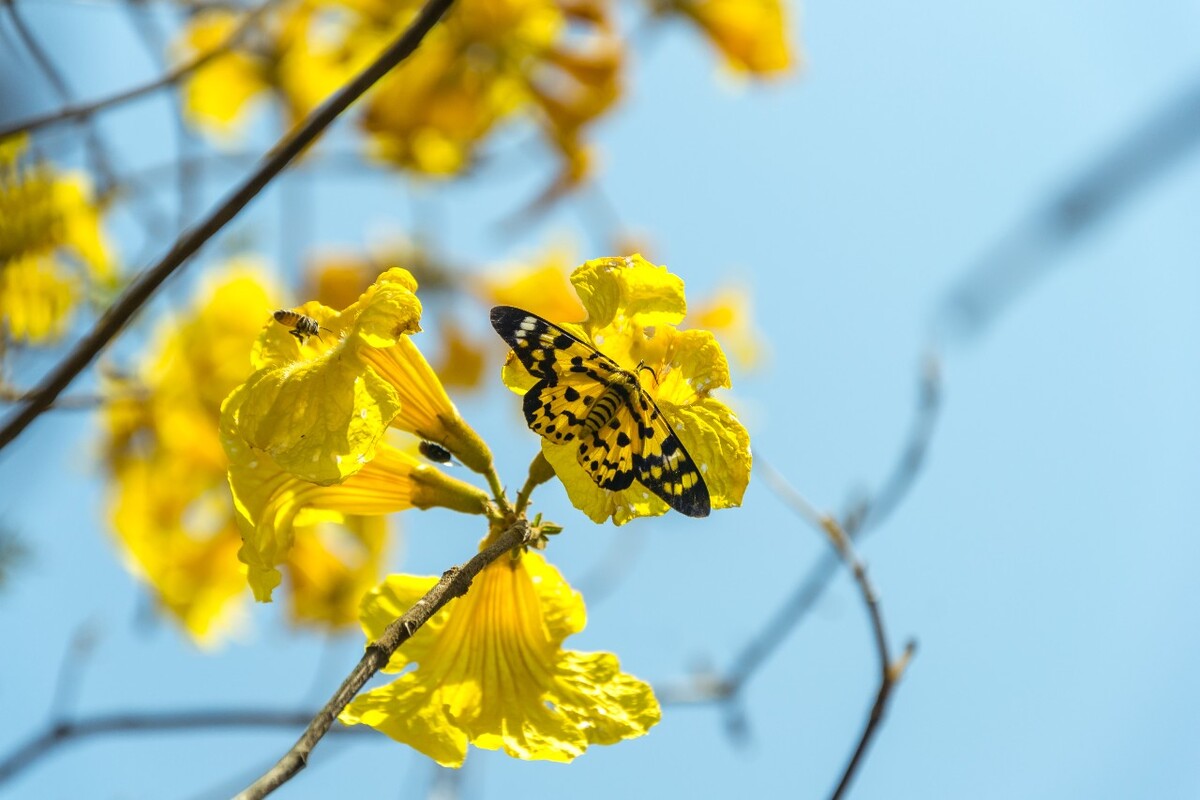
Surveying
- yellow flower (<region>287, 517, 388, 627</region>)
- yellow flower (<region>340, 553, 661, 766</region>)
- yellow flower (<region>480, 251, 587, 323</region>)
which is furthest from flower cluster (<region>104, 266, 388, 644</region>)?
yellow flower (<region>340, 553, 661, 766</region>)

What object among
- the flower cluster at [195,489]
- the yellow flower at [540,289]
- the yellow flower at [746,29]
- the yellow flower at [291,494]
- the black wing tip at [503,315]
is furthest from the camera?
the yellow flower at [540,289]

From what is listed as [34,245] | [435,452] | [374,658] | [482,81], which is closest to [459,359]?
[482,81]

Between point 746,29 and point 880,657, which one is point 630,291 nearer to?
point 880,657

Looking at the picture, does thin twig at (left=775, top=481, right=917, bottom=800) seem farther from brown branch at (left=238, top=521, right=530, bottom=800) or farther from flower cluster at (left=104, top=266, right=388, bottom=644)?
flower cluster at (left=104, top=266, right=388, bottom=644)

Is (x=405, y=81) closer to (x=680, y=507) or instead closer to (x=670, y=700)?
(x=670, y=700)

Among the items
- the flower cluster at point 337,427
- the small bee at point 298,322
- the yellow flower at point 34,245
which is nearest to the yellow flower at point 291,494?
the flower cluster at point 337,427

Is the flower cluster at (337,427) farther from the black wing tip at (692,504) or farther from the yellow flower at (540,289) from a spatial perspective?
the yellow flower at (540,289)

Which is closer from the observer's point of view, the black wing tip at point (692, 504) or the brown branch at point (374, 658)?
the brown branch at point (374, 658)
